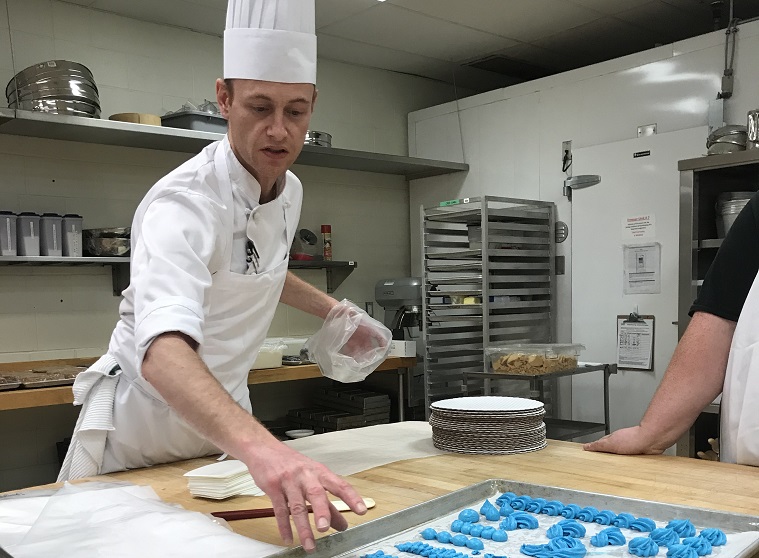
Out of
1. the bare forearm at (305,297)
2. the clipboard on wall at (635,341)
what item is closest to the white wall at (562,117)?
the clipboard on wall at (635,341)

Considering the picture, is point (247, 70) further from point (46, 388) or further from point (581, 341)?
point (581, 341)

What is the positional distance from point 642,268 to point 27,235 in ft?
10.2

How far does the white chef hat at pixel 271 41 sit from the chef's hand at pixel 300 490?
82 cm

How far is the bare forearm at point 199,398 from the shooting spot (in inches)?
40.5

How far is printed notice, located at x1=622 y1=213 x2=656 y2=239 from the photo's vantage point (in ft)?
12.8

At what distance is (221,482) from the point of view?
4.18 feet

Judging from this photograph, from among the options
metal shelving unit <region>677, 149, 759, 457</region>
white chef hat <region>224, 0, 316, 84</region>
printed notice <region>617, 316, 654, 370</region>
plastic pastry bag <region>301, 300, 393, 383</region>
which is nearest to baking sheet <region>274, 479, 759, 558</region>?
plastic pastry bag <region>301, 300, 393, 383</region>

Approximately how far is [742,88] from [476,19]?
1.52 meters

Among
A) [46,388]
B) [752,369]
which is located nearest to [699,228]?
[752,369]

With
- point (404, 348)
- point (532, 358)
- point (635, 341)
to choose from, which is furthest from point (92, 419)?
point (635, 341)

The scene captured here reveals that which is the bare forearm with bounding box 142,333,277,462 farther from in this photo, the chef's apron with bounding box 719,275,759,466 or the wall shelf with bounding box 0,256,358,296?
the wall shelf with bounding box 0,256,358,296

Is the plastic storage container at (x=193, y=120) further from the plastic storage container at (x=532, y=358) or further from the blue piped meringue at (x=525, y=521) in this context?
the blue piped meringue at (x=525, y=521)

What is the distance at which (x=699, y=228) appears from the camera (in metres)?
3.40

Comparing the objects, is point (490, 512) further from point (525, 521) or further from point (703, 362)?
point (703, 362)
